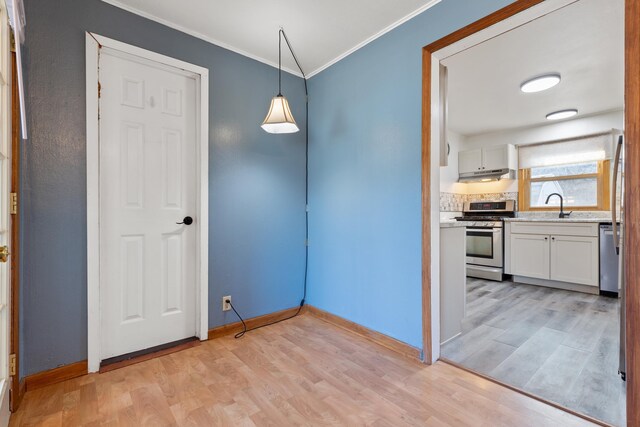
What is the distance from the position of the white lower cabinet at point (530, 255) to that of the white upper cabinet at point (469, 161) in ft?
4.57

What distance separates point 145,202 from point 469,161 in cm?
506

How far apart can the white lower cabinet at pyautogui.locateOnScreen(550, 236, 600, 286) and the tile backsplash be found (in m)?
1.24

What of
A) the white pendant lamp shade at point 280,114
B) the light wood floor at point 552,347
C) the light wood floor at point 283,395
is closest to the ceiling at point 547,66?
the white pendant lamp shade at point 280,114

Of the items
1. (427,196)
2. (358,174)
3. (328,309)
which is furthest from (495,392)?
(358,174)

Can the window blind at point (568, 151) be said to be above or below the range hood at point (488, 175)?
above

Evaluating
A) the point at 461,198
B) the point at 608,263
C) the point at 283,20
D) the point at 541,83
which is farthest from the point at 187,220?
the point at 461,198

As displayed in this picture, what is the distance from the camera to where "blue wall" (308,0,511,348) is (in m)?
2.12

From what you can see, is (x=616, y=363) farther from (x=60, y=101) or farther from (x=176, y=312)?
(x=60, y=101)

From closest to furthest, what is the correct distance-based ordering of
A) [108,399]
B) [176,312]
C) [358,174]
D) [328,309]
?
1. [108,399]
2. [176,312]
3. [358,174]
4. [328,309]

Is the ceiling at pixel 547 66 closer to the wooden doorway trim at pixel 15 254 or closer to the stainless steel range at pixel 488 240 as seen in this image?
the stainless steel range at pixel 488 240

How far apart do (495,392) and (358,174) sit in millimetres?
1755

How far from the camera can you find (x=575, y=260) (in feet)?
12.5

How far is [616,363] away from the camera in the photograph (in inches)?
79.2

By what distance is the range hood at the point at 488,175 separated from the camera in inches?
189
